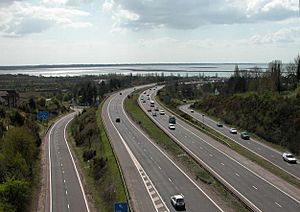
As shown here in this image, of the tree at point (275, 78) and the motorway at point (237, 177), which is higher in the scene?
the tree at point (275, 78)

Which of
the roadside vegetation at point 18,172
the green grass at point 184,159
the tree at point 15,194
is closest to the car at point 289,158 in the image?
the green grass at point 184,159

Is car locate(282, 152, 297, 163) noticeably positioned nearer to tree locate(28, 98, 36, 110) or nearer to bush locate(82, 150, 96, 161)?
bush locate(82, 150, 96, 161)

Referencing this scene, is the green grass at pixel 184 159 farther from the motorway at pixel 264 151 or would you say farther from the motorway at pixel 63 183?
the motorway at pixel 63 183

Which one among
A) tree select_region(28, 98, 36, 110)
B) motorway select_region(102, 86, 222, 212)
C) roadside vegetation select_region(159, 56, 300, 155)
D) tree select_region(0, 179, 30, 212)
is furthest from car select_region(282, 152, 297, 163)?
tree select_region(28, 98, 36, 110)

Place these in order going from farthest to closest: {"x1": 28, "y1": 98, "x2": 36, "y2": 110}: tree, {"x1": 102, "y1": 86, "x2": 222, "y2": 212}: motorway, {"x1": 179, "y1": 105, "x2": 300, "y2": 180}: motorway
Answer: {"x1": 28, "y1": 98, "x2": 36, "y2": 110}: tree, {"x1": 179, "y1": 105, "x2": 300, "y2": 180}: motorway, {"x1": 102, "y1": 86, "x2": 222, "y2": 212}: motorway

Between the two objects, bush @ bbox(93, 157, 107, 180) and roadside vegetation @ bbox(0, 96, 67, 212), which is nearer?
roadside vegetation @ bbox(0, 96, 67, 212)

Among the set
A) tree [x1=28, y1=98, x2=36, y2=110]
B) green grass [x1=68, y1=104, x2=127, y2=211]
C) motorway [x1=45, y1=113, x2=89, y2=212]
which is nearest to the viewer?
green grass [x1=68, y1=104, x2=127, y2=211]

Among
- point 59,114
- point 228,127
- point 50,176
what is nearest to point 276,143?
point 228,127
